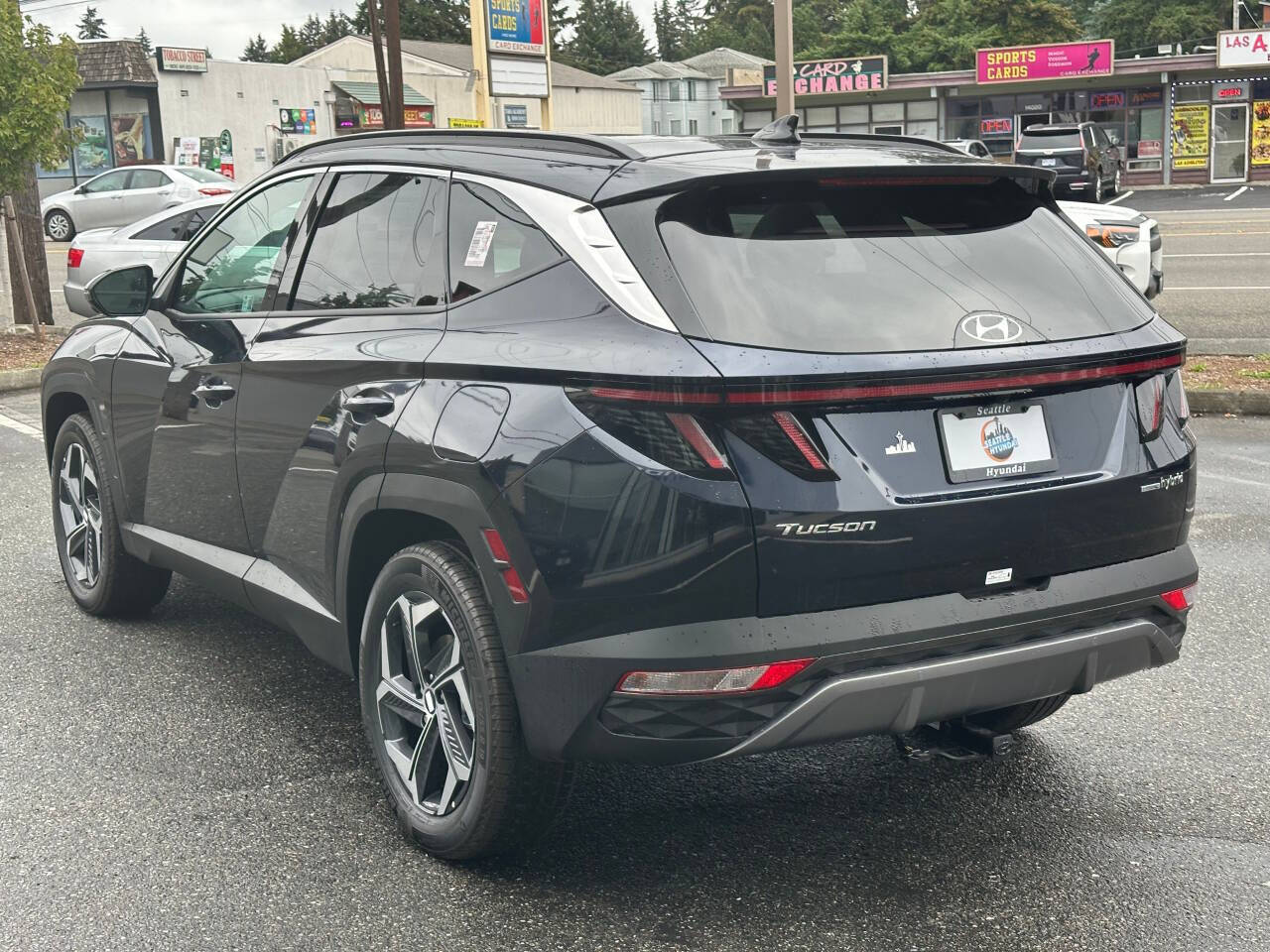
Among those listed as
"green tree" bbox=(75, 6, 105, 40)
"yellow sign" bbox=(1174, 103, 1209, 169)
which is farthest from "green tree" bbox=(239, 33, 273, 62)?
"yellow sign" bbox=(1174, 103, 1209, 169)

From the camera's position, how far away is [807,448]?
296cm

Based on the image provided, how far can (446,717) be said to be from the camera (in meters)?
3.51

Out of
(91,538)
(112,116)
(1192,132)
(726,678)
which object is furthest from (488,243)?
(112,116)

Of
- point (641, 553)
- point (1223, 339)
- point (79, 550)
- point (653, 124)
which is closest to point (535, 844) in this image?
point (641, 553)

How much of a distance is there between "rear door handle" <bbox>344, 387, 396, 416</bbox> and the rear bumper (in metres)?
0.78

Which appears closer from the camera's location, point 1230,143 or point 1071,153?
point 1071,153

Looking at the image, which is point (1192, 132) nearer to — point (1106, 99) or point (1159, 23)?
point (1106, 99)

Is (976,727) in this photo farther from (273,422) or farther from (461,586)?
(273,422)

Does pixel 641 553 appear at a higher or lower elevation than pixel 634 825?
higher

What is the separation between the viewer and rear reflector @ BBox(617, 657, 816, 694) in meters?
2.96

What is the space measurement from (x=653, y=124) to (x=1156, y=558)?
7856 centimetres

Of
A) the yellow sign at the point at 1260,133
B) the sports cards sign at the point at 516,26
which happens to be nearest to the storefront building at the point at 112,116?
the sports cards sign at the point at 516,26

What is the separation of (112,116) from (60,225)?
63.3 ft

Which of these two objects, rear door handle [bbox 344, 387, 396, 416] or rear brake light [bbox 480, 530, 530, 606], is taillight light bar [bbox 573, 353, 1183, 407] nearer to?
rear brake light [bbox 480, 530, 530, 606]
